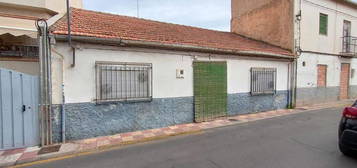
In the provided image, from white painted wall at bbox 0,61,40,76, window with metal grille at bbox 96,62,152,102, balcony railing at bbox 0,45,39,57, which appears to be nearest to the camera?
window with metal grille at bbox 96,62,152,102

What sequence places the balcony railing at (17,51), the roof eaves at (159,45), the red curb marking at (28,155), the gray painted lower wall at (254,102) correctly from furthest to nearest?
the gray painted lower wall at (254,102) → the balcony railing at (17,51) → the roof eaves at (159,45) → the red curb marking at (28,155)

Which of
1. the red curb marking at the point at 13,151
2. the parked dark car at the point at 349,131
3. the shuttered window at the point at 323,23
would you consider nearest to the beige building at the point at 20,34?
the red curb marking at the point at 13,151

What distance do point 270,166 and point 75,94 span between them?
5.27m

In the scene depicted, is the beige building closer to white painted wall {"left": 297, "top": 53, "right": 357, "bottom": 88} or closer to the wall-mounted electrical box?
the wall-mounted electrical box

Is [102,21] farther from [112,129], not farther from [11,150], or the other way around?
[11,150]

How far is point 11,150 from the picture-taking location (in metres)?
4.86

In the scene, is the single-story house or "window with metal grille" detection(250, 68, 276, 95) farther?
"window with metal grille" detection(250, 68, 276, 95)

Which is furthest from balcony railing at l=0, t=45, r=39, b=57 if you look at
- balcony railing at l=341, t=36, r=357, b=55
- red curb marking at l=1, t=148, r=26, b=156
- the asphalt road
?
balcony railing at l=341, t=36, r=357, b=55

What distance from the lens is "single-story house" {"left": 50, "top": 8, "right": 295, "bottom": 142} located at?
560cm

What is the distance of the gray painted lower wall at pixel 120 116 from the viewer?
18.4ft

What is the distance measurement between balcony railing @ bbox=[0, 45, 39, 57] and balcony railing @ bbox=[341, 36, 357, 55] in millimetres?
17907

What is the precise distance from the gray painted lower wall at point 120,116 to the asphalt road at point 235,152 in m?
1.27

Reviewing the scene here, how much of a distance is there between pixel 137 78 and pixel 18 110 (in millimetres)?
3226

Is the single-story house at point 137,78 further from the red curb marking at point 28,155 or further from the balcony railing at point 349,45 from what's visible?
the balcony railing at point 349,45
